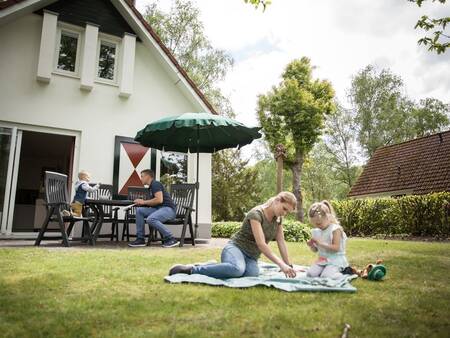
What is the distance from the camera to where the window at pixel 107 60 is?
1098 cm

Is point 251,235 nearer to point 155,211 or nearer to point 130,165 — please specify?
point 155,211

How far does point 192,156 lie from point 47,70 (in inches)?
174

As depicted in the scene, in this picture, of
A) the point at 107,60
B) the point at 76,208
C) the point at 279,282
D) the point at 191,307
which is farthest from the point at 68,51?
the point at 191,307

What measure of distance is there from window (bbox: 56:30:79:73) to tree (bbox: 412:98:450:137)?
3400 cm

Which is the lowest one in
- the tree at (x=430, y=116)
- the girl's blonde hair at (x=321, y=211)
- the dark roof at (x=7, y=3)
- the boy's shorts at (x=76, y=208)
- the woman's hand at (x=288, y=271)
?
the woman's hand at (x=288, y=271)

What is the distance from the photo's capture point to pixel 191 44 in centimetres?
A: 2239

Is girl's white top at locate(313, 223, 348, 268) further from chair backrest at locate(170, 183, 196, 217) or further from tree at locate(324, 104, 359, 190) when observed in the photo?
tree at locate(324, 104, 359, 190)

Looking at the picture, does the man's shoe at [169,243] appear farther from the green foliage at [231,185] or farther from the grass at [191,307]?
A: the green foliage at [231,185]

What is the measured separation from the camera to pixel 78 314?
251 cm

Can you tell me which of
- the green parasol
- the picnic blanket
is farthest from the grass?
the green parasol

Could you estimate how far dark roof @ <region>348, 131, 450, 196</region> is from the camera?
1983cm

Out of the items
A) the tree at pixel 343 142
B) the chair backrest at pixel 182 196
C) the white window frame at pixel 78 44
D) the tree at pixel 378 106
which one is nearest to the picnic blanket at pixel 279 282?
the chair backrest at pixel 182 196

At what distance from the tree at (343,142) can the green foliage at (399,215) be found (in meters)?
21.3

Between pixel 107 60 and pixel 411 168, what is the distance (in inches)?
708
